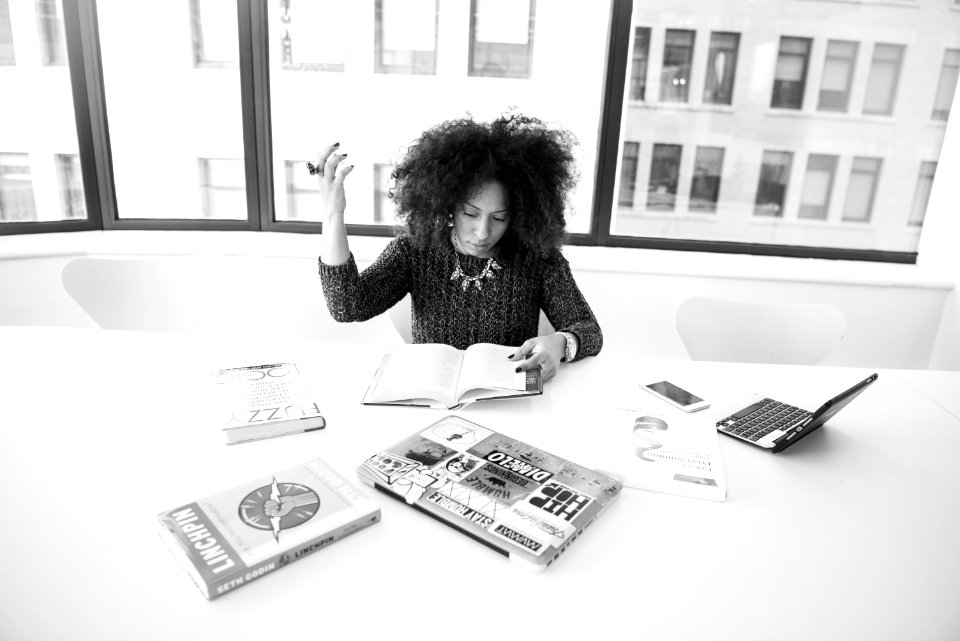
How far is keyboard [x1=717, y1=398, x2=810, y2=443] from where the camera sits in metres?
1.22

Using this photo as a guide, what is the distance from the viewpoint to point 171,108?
302cm

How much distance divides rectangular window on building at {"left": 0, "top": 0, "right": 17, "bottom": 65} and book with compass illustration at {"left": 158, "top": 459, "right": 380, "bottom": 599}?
109 inches

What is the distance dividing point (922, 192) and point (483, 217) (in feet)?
8.28

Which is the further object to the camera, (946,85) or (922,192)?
(922,192)

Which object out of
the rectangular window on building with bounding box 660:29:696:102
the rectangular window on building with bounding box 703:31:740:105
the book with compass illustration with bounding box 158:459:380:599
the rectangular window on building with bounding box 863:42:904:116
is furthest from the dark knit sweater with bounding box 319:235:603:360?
the rectangular window on building with bounding box 863:42:904:116

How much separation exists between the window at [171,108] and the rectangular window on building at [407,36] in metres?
0.66

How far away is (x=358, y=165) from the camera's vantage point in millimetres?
3158

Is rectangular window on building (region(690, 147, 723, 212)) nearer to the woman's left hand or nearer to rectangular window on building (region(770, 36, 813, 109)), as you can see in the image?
rectangular window on building (region(770, 36, 813, 109))

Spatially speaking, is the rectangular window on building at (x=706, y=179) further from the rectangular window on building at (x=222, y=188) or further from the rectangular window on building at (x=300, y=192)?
the rectangular window on building at (x=222, y=188)

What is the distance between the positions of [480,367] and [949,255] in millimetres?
2538

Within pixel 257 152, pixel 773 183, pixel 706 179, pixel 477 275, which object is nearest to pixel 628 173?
pixel 706 179

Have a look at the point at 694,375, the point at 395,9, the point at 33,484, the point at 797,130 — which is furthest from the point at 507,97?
the point at 33,484

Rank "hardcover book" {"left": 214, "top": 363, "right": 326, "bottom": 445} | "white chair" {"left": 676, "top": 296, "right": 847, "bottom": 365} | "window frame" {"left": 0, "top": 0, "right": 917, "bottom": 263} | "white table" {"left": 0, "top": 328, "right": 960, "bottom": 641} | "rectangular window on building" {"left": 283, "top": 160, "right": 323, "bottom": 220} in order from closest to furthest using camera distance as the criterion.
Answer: "white table" {"left": 0, "top": 328, "right": 960, "bottom": 641} < "hardcover book" {"left": 214, "top": 363, "right": 326, "bottom": 445} < "white chair" {"left": 676, "top": 296, "right": 847, "bottom": 365} < "window frame" {"left": 0, "top": 0, "right": 917, "bottom": 263} < "rectangular window on building" {"left": 283, "top": 160, "right": 323, "bottom": 220}

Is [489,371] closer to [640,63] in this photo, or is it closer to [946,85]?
[640,63]
